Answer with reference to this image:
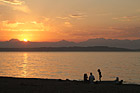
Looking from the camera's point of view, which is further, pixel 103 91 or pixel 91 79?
pixel 91 79

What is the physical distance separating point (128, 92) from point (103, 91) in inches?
93.3

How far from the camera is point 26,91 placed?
1778cm

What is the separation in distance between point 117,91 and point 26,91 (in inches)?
349

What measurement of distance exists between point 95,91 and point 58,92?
3.65 meters

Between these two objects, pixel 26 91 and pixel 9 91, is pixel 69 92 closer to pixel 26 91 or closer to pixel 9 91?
pixel 26 91

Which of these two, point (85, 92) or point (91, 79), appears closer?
point (85, 92)

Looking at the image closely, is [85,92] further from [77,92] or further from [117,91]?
[117,91]

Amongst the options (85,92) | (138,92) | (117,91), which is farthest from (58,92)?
(138,92)

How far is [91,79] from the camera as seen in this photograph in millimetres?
24906

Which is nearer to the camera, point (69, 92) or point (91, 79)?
point (69, 92)

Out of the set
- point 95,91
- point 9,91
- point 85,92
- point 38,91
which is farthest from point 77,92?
point 9,91

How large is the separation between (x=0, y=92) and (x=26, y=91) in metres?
2.35

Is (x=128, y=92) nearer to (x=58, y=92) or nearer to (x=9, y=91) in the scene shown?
(x=58, y=92)

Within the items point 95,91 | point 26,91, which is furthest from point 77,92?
point 26,91
